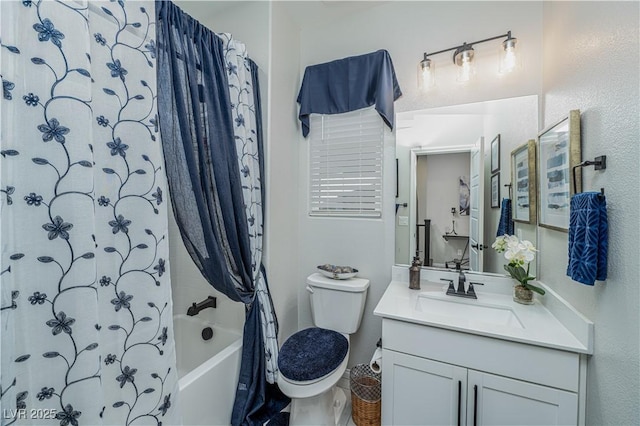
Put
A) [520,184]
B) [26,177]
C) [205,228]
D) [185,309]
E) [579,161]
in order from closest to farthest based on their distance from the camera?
[26,177], [579,161], [205,228], [520,184], [185,309]

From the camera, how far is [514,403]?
1.11 metres

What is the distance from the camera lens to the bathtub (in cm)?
125

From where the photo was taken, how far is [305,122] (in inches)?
81.0

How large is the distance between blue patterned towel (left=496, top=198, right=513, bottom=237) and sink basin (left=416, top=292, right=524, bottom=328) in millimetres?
444

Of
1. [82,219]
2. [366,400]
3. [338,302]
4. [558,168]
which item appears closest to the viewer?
[82,219]

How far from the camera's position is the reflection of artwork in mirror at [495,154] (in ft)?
5.26

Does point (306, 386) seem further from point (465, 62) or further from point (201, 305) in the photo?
point (465, 62)

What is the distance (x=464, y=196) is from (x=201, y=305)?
1827 mm

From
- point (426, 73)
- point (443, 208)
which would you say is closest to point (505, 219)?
point (443, 208)

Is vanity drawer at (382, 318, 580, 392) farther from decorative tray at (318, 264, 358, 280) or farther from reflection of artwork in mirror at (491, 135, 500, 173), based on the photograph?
reflection of artwork in mirror at (491, 135, 500, 173)

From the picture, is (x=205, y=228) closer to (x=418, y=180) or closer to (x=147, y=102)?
(x=147, y=102)

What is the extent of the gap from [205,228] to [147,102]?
56 cm

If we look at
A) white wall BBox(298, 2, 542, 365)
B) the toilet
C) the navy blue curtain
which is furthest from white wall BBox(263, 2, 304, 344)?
the navy blue curtain

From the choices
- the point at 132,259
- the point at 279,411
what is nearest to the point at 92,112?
the point at 132,259
